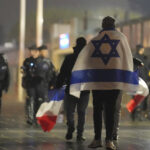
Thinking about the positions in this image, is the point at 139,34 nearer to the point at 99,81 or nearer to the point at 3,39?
the point at 99,81

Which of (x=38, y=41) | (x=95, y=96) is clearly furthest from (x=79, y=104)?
(x=38, y=41)

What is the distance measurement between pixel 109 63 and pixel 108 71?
0.12 meters

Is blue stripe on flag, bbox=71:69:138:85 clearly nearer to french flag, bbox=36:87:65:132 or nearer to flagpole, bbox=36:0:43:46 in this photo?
french flag, bbox=36:87:65:132

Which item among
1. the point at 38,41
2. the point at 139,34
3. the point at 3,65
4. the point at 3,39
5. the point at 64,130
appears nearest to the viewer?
the point at 64,130

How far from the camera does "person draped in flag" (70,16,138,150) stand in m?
7.95

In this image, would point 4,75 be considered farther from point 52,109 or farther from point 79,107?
point 79,107

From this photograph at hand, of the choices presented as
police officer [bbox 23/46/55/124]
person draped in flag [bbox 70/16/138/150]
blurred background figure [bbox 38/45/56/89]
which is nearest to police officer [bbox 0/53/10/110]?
police officer [bbox 23/46/55/124]

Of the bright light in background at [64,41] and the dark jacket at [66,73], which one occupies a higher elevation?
the dark jacket at [66,73]

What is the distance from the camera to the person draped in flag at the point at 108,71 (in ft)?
26.1

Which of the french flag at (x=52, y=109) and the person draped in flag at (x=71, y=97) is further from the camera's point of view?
the french flag at (x=52, y=109)

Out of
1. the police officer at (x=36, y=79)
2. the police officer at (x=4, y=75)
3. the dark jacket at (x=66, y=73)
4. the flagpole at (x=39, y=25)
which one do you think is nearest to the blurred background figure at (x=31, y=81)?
the police officer at (x=36, y=79)

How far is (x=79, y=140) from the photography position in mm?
9250

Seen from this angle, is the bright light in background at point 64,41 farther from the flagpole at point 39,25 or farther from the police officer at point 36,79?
the police officer at point 36,79

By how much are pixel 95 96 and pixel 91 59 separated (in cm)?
55
